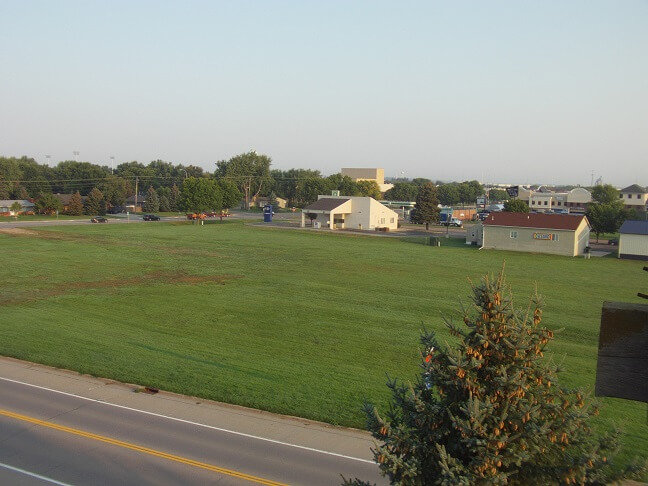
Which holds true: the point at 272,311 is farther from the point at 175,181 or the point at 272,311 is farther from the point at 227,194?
the point at 175,181

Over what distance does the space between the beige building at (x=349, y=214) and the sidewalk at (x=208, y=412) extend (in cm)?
6251

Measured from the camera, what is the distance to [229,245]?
6041 cm

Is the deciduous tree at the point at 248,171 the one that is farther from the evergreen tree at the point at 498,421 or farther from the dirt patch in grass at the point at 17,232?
the evergreen tree at the point at 498,421

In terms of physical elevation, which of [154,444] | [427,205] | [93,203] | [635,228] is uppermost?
[427,205]

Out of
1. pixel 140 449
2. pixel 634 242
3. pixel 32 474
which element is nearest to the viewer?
pixel 32 474

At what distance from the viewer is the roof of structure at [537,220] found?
2242 inches

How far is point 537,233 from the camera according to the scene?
190 feet

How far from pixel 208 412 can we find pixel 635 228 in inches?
2011

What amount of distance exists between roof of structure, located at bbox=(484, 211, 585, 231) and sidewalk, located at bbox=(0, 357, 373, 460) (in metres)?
47.9

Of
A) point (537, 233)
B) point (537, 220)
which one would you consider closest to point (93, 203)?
point (537, 220)

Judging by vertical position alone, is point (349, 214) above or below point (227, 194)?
below

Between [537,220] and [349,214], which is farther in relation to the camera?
[349,214]

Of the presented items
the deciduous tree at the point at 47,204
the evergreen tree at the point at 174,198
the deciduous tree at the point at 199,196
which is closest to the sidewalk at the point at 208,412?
the deciduous tree at the point at 199,196

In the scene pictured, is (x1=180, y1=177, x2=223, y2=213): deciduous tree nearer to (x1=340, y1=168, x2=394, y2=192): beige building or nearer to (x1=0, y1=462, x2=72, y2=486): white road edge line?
(x1=0, y1=462, x2=72, y2=486): white road edge line
